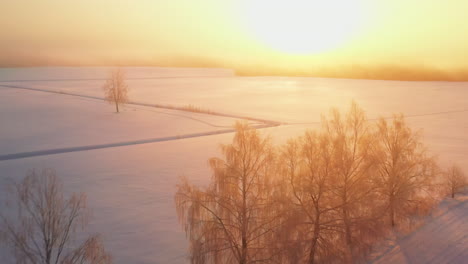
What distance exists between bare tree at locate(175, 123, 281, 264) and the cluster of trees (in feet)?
0.12

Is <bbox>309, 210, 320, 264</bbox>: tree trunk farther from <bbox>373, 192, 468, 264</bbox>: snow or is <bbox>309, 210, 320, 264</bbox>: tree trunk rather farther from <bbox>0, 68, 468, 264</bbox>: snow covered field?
<bbox>0, 68, 468, 264</bbox>: snow covered field

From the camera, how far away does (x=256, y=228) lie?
609 inches

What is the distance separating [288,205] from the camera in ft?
54.5

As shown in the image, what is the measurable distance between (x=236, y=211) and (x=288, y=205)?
2.33 m

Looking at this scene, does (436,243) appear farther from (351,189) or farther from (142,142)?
(142,142)

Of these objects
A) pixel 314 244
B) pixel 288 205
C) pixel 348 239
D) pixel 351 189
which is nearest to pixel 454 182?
pixel 351 189

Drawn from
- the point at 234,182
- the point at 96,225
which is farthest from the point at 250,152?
the point at 96,225

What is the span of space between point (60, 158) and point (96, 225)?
18006mm

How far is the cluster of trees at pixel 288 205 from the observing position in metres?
15.5

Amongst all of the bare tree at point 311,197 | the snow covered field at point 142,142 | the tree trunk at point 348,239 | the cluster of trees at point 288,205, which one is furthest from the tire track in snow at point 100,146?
the tree trunk at point 348,239

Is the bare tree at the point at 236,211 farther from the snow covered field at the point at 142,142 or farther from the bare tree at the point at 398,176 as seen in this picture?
the bare tree at the point at 398,176

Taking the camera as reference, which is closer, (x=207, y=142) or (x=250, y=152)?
(x=250, y=152)

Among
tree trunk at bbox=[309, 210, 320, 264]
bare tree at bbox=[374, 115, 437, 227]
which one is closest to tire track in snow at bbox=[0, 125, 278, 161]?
bare tree at bbox=[374, 115, 437, 227]

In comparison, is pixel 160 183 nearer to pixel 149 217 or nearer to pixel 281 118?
pixel 149 217
